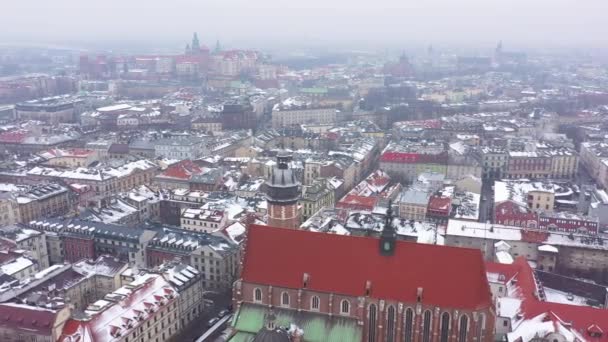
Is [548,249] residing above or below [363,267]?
below

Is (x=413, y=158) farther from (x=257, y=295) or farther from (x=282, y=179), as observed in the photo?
(x=257, y=295)

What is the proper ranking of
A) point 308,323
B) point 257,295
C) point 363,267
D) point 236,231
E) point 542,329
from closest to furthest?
1. point 542,329
2. point 363,267
3. point 308,323
4. point 257,295
5. point 236,231

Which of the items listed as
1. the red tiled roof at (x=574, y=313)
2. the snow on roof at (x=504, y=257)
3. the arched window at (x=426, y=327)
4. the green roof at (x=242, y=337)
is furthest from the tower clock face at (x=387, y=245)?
the snow on roof at (x=504, y=257)

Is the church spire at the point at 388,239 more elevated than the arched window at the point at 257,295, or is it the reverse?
the church spire at the point at 388,239

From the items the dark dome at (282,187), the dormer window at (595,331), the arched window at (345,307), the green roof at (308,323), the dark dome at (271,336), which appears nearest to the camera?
the dark dome at (271,336)

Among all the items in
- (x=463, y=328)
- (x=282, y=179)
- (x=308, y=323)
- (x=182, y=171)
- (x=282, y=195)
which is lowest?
(x=182, y=171)

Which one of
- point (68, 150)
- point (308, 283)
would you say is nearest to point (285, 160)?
point (308, 283)

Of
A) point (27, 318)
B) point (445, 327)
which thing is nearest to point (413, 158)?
point (445, 327)

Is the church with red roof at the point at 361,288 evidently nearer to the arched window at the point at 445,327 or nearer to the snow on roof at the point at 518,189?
the arched window at the point at 445,327
